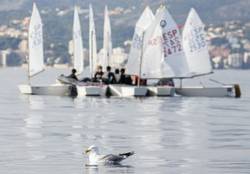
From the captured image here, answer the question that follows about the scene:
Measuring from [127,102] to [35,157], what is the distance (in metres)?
30.3

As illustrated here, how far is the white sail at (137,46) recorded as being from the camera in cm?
7169

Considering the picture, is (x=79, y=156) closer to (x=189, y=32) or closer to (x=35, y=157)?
(x=35, y=157)

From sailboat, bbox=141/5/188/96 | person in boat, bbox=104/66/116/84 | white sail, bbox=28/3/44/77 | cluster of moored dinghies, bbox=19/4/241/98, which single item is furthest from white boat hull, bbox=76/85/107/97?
white sail, bbox=28/3/44/77

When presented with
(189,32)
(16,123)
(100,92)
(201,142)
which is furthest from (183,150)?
(189,32)

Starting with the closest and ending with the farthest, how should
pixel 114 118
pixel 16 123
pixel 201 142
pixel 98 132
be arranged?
pixel 201 142 → pixel 98 132 → pixel 16 123 → pixel 114 118

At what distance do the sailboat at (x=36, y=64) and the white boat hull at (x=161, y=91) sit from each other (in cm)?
499

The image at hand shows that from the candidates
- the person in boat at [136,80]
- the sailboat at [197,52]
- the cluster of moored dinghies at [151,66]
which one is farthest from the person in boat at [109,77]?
the sailboat at [197,52]

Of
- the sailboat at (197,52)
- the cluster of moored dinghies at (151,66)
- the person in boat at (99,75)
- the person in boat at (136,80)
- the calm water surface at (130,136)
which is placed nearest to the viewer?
the calm water surface at (130,136)

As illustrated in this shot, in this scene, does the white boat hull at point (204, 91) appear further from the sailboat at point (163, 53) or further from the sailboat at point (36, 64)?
the sailboat at point (36, 64)

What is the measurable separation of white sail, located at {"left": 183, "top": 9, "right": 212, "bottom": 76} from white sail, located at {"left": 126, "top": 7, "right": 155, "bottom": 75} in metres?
2.19

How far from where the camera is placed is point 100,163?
30891 millimetres

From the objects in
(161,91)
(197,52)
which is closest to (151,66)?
(161,91)

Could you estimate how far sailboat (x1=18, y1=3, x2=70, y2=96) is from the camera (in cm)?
7106

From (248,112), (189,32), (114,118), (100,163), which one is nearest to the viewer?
(100,163)
